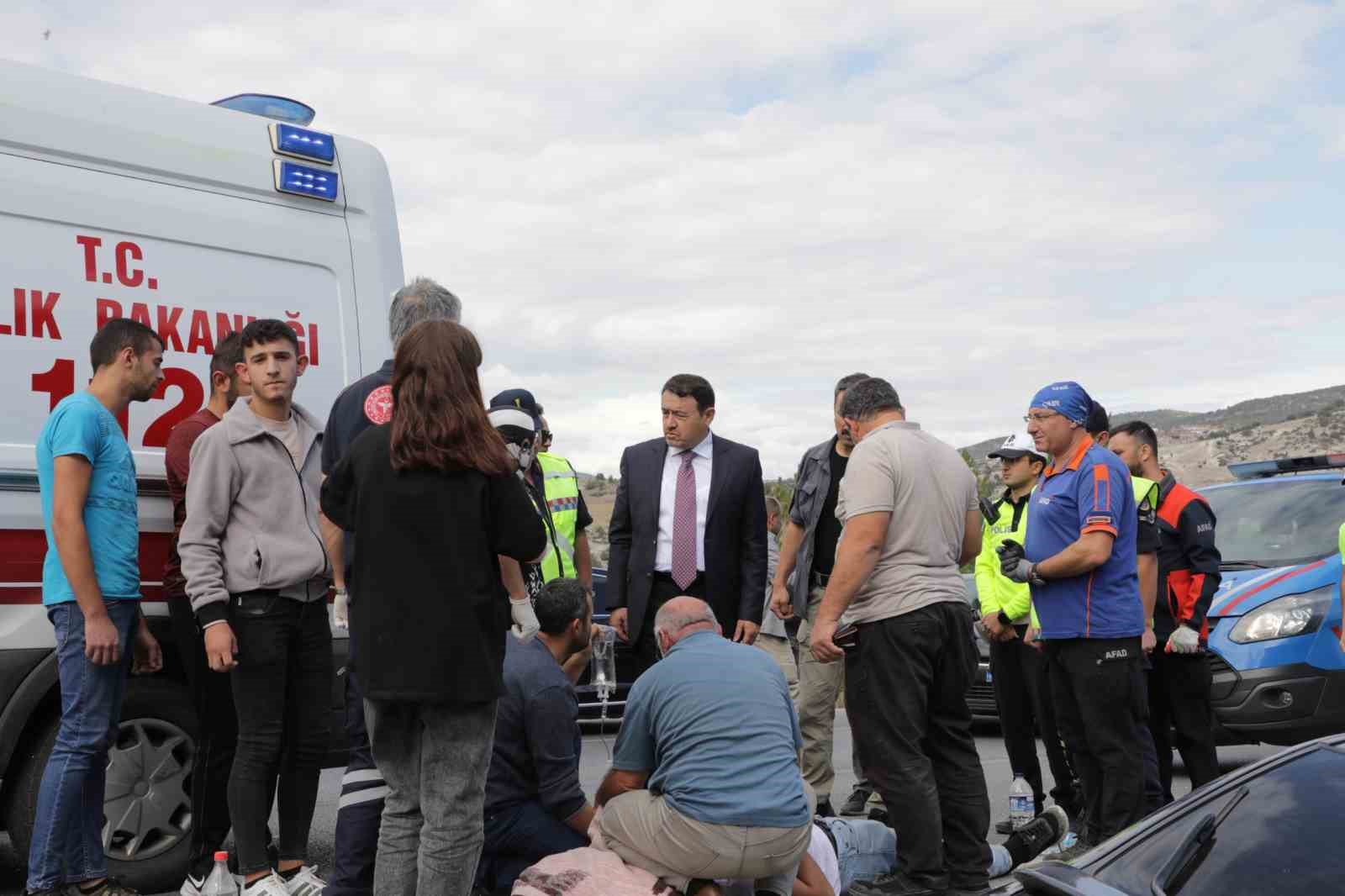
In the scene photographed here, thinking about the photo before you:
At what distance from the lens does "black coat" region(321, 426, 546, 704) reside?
3.60 meters

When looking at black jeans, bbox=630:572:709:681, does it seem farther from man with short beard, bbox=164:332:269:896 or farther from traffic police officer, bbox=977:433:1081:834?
man with short beard, bbox=164:332:269:896

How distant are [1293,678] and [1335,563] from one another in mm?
763

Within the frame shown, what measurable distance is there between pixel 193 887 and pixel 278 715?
643 millimetres

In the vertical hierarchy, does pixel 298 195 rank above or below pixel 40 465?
above

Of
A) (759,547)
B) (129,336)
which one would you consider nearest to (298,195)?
(129,336)

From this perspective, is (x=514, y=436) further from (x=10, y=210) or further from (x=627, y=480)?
(x=10, y=210)

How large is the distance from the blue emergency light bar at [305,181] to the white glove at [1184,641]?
4358mm

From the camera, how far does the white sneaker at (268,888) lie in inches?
174

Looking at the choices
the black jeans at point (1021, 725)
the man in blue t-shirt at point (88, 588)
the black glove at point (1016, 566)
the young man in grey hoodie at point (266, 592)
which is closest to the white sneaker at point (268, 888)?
the young man in grey hoodie at point (266, 592)

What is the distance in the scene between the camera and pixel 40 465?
4387mm

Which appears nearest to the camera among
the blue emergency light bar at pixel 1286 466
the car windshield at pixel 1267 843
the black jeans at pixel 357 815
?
the car windshield at pixel 1267 843

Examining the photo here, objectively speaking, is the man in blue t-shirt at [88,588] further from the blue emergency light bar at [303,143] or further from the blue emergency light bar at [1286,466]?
the blue emergency light bar at [1286,466]

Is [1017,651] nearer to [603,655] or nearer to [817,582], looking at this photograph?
[817,582]

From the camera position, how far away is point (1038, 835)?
5676 millimetres
